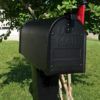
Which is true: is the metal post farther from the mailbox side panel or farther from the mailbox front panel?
the mailbox front panel

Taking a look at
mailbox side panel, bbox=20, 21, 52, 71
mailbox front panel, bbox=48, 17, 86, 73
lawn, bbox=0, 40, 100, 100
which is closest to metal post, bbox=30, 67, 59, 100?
mailbox side panel, bbox=20, 21, 52, 71

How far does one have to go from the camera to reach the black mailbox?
92.1 inches

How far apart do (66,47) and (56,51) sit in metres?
0.07

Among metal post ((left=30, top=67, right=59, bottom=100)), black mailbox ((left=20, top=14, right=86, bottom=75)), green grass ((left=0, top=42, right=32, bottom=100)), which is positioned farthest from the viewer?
green grass ((left=0, top=42, right=32, bottom=100))

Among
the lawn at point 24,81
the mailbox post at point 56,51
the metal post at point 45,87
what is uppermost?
the mailbox post at point 56,51

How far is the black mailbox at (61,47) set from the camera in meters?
2.34

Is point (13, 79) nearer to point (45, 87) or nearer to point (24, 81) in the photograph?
point (24, 81)

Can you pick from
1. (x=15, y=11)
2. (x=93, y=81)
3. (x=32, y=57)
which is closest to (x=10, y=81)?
(x=93, y=81)

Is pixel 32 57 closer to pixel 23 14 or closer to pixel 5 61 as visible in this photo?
pixel 23 14

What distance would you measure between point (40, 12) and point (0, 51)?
29.7 ft

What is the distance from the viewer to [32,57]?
8.68 feet

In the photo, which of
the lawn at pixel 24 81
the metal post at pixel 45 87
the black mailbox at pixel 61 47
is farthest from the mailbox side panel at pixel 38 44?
the lawn at pixel 24 81

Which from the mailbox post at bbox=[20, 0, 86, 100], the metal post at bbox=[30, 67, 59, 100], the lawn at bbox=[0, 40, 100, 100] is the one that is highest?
the mailbox post at bbox=[20, 0, 86, 100]

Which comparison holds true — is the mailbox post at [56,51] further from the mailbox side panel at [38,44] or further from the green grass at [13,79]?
the green grass at [13,79]
